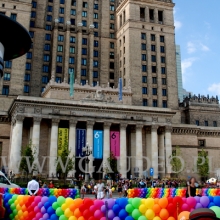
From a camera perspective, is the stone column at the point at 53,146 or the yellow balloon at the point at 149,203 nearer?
the yellow balloon at the point at 149,203

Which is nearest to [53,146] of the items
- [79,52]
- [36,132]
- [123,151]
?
[36,132]

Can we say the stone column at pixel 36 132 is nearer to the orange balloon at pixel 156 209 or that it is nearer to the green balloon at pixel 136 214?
the green balloon at pixel 136 214

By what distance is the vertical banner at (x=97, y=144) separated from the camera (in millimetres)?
54344

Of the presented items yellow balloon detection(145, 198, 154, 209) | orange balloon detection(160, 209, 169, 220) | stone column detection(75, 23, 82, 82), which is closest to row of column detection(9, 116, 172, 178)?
stone column detection(75, 23, 82, 82)

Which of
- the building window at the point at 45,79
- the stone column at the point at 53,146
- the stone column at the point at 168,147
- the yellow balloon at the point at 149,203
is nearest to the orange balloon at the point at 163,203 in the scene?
the yellow balloon at the point at 149,203

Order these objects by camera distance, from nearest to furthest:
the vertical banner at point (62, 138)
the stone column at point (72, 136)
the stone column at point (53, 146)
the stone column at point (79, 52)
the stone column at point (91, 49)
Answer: the stone column at point (53, 146), the vertical banner at point (62, 138), the stone column at point (72, 136), the stone column at point (79, 52), the stone column at point (91, 49)

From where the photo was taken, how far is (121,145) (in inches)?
2222

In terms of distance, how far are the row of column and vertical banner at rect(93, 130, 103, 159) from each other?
22.7 inches

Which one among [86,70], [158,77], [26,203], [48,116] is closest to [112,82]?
[86,70]

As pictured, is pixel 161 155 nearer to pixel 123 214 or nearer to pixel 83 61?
pixel 83 61

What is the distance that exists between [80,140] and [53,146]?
482 centimetres

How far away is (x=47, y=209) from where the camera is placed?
9406 mm

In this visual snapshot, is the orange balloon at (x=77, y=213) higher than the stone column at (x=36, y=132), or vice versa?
the stone column at (x=36, y=132)

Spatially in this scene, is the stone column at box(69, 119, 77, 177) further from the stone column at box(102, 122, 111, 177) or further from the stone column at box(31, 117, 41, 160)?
the stone column at box(31, 117, 41, 160)
